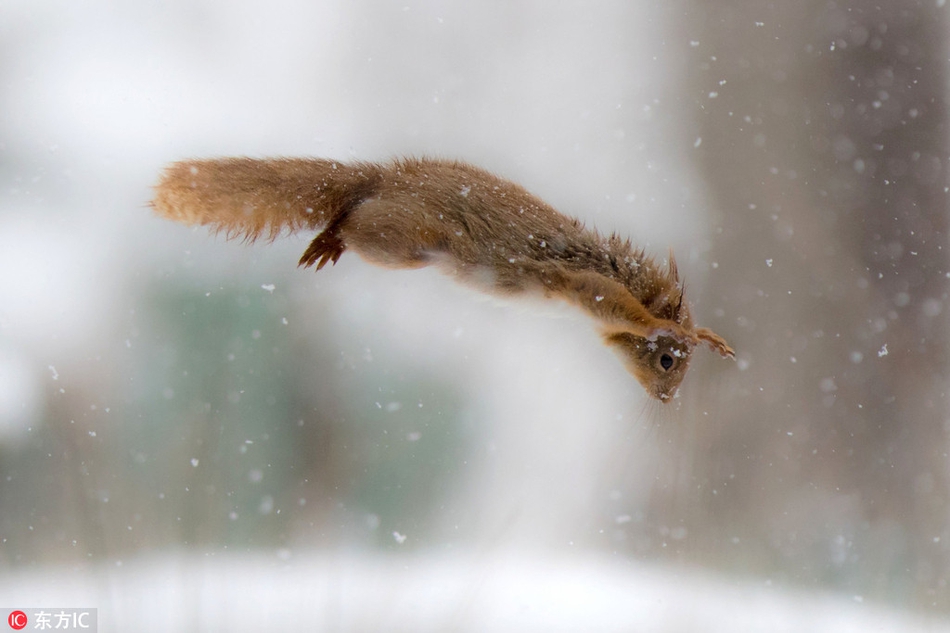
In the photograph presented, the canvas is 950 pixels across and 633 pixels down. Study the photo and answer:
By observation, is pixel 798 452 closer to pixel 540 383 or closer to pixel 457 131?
pixel 540 383

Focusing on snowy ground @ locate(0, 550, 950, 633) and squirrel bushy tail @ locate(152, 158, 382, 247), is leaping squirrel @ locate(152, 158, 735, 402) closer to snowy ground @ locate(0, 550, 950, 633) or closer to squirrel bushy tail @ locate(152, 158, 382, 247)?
squirrel bushy tail @ locate(152, 158, 382, 247)

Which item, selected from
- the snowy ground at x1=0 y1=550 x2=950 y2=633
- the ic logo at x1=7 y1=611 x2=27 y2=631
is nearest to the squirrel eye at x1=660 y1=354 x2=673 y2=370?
the snowy ground at x1=0 y1=550 x2=950 y2=633

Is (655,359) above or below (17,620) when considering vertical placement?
above

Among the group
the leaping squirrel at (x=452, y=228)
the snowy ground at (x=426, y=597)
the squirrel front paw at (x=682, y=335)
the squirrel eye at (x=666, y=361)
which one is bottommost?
the snowy ground at (x=426, y=597)

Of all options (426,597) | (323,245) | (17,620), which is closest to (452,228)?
(323,245)

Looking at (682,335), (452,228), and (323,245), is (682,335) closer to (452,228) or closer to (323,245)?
(452,228)

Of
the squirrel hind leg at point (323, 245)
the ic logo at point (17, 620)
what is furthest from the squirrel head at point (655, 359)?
the ic logo at point (17, 620)

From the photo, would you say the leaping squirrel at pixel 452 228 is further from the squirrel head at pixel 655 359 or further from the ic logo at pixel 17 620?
the ic logo at pixel 17 620
